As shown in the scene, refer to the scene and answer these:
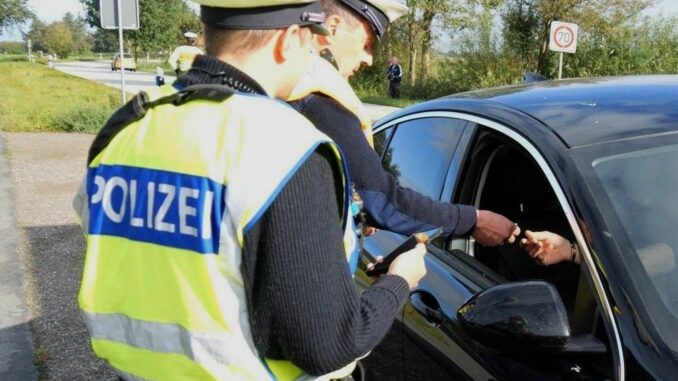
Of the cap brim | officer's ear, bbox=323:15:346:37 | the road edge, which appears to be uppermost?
officer's ear, bbox=323:15:346:37

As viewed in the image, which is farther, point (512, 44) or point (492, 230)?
point (512, 44)

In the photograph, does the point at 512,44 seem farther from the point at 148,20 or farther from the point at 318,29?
the point at 148,20

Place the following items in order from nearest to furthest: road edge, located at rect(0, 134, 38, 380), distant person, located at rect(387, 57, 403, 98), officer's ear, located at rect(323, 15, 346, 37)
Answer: officer's ear, located at rect(323, 15, 346, 37), road edge, located at rect(0, 134, 38, 380), distant person, located at rect(387, 57, 403, 98)

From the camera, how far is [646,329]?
4.99 ft

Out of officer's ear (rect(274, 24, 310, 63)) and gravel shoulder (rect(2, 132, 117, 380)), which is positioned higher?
officer's ear (rect(274, 24, 310, 63))

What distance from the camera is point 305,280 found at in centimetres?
117

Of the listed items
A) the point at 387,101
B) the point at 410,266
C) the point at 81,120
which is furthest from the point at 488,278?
the point at 387,101

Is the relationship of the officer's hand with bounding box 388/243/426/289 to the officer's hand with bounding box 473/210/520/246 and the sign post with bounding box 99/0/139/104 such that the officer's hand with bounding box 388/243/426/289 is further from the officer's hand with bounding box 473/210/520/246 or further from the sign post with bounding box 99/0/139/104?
the sign post with bounding box 99/0/139/104

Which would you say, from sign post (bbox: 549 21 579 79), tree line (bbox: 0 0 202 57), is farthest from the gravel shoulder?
tree line (bbox: 0 0 202 57)

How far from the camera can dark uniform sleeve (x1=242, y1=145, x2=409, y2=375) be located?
1.16 m

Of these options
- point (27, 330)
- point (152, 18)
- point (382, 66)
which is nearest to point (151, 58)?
point (152, 18)

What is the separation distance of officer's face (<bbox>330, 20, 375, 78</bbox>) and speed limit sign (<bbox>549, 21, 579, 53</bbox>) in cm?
935

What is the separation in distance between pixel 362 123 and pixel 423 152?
0.79m

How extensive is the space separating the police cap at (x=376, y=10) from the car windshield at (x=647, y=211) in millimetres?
797
